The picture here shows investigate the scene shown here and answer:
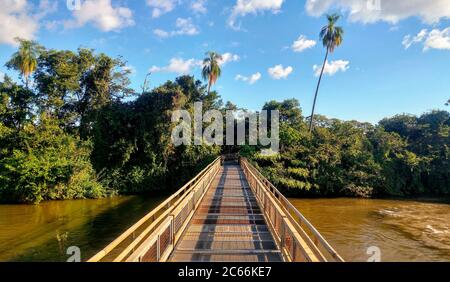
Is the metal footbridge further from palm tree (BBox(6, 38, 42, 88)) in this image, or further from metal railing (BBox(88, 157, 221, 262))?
palm tree (BBox(6, 38, 42, 88))

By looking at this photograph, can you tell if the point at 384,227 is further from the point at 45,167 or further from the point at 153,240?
the point at 45,167

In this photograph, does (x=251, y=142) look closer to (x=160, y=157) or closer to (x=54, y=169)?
(x=160, y=157)

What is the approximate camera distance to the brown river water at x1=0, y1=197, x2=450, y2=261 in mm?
14844

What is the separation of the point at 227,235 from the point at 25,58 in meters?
32.7

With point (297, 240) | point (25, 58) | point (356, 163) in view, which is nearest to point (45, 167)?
point (25, 58)

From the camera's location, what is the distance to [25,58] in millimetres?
31844

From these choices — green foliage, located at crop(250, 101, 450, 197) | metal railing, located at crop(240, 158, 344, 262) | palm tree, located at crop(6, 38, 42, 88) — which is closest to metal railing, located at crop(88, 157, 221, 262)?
metal railing, located at crop(240, 158, 344, 262)

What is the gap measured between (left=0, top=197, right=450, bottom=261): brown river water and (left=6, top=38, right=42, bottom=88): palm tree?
1509cm

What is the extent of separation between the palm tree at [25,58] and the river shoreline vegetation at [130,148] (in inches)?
3.6

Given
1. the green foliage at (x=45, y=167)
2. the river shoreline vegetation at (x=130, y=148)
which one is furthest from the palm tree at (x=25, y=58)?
the green foliage at (x=45, y=167)

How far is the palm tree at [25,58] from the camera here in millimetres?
31859

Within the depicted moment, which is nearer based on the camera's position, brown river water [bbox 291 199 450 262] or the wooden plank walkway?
the wooden plank walkway

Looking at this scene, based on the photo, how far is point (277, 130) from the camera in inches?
1519

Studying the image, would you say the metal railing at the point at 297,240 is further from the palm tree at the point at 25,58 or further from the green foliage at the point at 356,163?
the palm tree at the point at 25,58
